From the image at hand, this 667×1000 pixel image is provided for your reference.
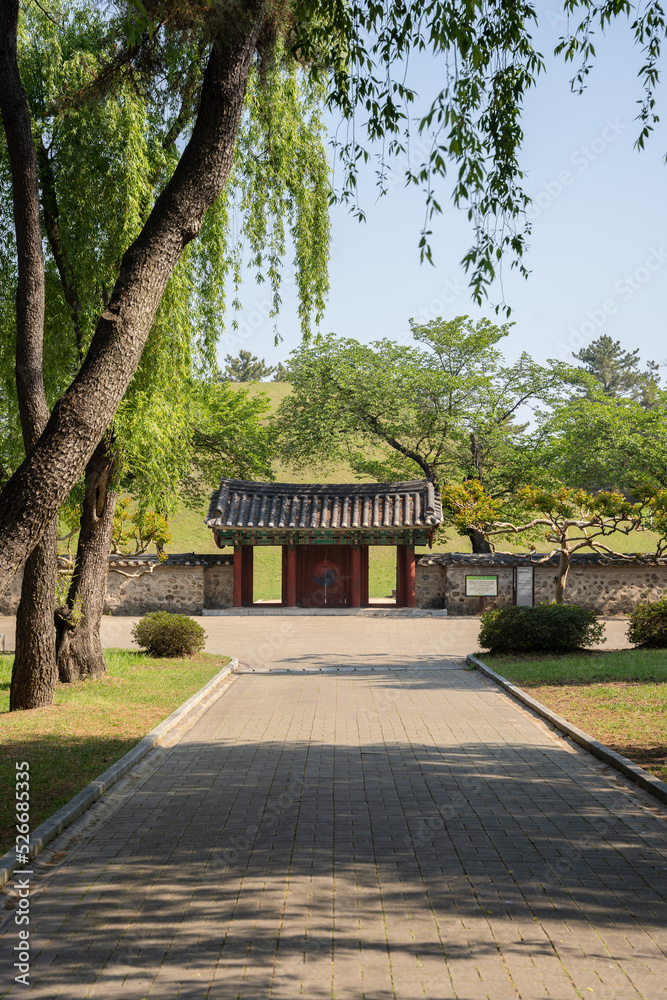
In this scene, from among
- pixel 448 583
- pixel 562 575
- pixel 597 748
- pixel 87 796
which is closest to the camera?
pixel 87 796

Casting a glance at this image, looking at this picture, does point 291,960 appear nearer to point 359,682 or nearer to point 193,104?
point 193,104

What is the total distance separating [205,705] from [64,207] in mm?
7989

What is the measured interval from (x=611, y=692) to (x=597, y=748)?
3.90 m

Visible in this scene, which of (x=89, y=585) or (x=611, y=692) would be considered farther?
(x=89, y=585)

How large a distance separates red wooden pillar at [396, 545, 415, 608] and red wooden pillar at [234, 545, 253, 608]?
5.85 m

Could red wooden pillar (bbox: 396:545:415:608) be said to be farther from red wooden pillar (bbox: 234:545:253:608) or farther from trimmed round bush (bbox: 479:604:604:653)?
trimmed round bush (bbox: 479:604:604:653)

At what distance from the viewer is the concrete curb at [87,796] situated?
5.61 meters

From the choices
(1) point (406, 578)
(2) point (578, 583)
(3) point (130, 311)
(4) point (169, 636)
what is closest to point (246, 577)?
(1) point (406, 578)

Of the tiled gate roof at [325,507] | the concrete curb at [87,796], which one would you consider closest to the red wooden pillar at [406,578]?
the tiled gate roof at [325,507]

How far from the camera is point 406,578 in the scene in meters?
31.3

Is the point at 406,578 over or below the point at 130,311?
below

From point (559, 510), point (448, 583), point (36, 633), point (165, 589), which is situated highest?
point (559, 510)

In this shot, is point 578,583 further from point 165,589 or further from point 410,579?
point 165,589

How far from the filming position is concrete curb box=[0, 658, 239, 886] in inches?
221
